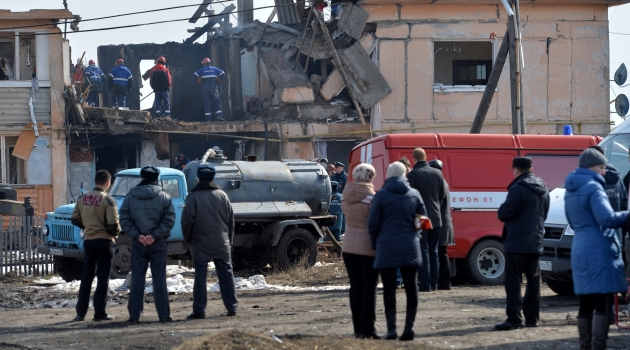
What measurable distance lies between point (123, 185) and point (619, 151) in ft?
27.3

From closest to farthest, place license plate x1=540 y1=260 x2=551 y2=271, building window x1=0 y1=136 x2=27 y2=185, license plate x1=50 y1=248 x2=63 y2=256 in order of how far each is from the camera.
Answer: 1. license plate x1=540 y1=260 x2=551 y2=271
2. license plate x1=50 y1=248 x2=63 y2=256
3. building window x1=0 y1=136 x2=27 y2=185

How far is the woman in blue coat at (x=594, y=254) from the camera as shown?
6.67 meters

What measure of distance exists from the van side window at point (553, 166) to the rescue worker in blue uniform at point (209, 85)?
13.6 meters

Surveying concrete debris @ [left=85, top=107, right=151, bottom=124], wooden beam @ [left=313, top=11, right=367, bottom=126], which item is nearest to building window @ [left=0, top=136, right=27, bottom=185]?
concrete debris @ [left=85, top=107, right=151, bottom=124]

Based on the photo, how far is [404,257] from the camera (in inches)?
303

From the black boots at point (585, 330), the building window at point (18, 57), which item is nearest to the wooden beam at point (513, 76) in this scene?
the black boots at point (585, 330)

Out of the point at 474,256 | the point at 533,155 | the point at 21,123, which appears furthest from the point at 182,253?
the point at 21,123

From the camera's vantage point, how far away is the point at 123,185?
1557 centimetres

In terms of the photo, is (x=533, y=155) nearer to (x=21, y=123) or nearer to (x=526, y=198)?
(x=526, y=198)

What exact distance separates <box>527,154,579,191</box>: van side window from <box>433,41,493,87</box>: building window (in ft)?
44.9

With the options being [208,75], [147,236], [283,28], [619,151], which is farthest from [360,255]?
[283,28]

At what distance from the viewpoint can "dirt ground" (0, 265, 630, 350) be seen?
24.4 ft

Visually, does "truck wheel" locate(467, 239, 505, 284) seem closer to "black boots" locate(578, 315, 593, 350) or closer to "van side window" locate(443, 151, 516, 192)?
"van side window" locate(443, 151, 516, 192)

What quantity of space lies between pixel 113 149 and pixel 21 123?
3325 millimetres
